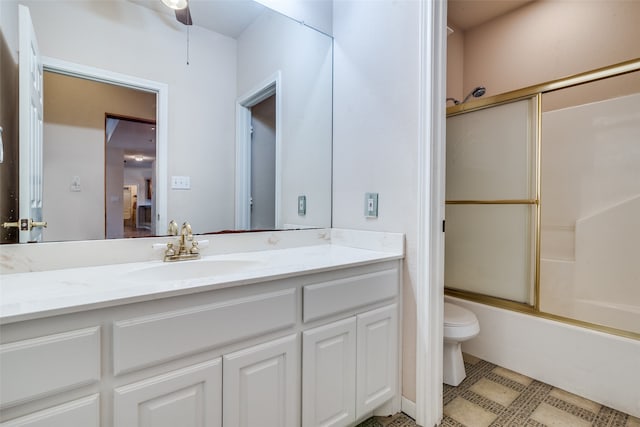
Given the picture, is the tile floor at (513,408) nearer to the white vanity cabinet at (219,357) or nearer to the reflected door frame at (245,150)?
the white vanity cabinet at (219,357)

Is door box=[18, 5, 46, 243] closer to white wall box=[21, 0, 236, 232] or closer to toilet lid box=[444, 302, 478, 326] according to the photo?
white wall box=[21, 0, 236, 232]

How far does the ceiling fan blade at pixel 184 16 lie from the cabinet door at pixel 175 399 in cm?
150

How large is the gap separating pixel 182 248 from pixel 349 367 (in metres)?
0.87

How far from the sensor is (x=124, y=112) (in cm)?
134

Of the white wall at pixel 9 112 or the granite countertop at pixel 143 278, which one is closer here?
the granite countertop at pixel 143 278

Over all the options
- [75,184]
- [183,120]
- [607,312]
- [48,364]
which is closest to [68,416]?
[48,364]

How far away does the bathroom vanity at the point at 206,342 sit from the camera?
0.69 metres

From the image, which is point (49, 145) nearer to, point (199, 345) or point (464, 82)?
point (199, 345)

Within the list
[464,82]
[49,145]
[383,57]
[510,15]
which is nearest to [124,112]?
[49,145]

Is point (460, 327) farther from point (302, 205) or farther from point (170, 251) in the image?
point (170, 251)

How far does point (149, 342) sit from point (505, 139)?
237cm

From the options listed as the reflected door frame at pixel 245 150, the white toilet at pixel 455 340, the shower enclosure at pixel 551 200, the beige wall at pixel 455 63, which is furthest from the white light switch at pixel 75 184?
the beige wall at pixel 455 63

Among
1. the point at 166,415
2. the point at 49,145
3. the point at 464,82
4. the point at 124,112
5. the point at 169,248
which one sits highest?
the point at 464,82

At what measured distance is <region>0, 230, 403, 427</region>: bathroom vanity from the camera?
2.27 feet
